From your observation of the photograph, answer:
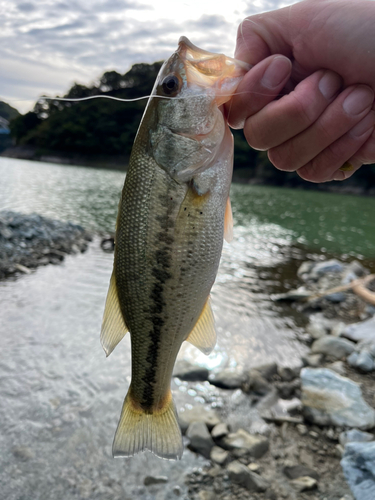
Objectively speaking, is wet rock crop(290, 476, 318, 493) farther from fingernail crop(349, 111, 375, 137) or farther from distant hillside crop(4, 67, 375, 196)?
distant hillside crop(4, 67, 375, 196)

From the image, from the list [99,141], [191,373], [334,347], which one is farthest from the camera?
[99,141]

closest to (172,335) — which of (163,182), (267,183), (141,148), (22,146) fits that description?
(163,182)

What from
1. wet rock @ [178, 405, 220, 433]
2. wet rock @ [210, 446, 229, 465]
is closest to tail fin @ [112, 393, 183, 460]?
wet rock @ [210, 446, 229, 465]

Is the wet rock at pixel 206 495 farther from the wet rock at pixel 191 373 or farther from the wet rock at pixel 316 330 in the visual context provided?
the wet rock at pixel 316 330

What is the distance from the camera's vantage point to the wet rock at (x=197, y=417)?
15.8 feet

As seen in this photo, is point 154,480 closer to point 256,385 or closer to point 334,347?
point 256,385

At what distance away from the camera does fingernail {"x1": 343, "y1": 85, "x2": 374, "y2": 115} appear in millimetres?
2242

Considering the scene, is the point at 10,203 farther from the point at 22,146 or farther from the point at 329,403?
the point at 22,146

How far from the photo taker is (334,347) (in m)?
7.16

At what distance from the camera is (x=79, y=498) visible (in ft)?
12.5

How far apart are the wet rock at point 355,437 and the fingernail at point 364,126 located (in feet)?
12.1

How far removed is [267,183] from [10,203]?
190 feet

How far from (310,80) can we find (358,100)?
11.6 inches

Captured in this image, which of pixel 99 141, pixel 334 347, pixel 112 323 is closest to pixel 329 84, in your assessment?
pixel 112 323
